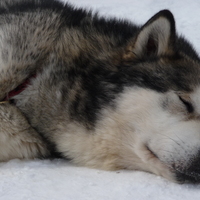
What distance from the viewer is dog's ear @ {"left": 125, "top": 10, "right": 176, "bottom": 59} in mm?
2543

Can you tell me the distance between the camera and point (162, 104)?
7.96 ft

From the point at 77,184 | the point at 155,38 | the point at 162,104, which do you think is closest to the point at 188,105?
the point at 162,104

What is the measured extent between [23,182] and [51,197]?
0.29 meters

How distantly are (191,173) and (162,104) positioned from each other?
0.46 metres

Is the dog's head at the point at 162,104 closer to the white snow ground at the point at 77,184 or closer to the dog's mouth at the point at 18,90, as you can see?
the white snow ground at the point at 77,184

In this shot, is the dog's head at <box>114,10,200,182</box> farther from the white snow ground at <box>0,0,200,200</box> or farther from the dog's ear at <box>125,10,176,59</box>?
the white snow ground at <box>0,0,200,200</box>

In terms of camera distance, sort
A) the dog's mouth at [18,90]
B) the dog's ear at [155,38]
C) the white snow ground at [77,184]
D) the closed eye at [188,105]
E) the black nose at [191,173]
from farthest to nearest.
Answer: the dog's mouth at [18,90] < the dog's ear at [155,38] < the closed eye at [188,105] < the black nose at [191,173] < the white snow ground at [77,184]

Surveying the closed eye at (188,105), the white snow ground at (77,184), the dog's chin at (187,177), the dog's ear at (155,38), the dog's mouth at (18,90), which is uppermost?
the dog's ear at (155,38)

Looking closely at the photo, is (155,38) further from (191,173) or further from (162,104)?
(191,173)

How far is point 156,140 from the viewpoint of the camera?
2.38 meters

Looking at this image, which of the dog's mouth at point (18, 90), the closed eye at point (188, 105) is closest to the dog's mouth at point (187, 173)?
the closed eye at point (188, 105)

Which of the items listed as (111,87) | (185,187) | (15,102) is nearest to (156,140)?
(185,187)

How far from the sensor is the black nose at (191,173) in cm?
225

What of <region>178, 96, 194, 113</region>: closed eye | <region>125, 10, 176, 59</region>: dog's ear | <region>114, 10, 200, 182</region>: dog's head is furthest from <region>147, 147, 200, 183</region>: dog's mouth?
<region>125, 10, 176, 59</region>: dog's ear
